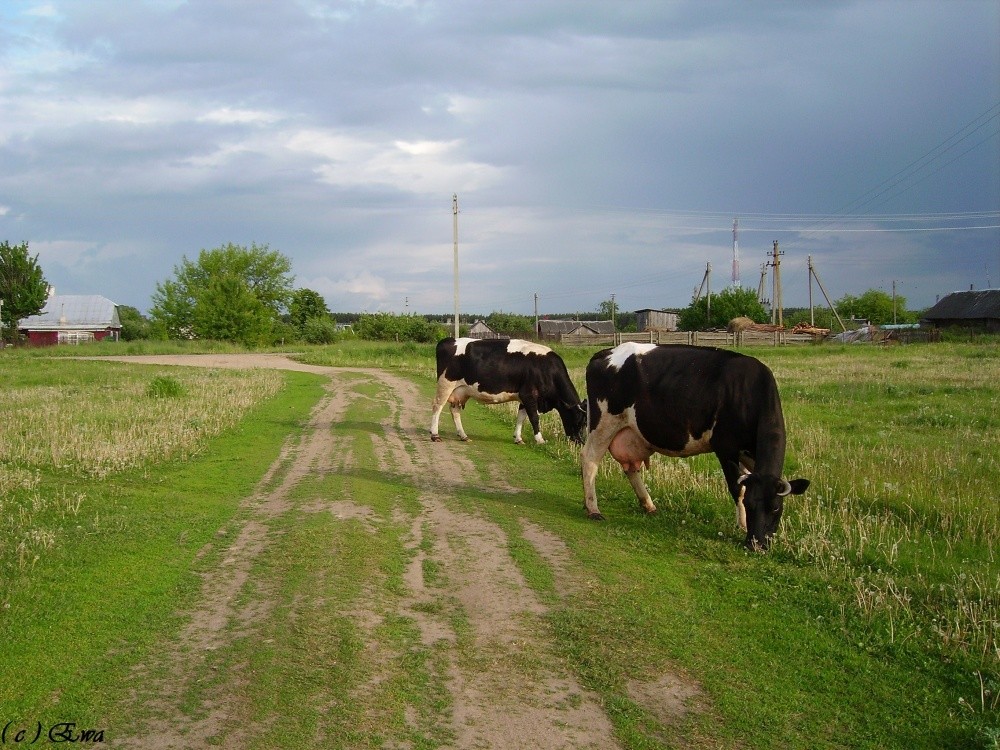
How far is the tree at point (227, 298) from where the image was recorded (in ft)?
248

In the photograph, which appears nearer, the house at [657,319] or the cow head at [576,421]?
the cow head at [576,421]

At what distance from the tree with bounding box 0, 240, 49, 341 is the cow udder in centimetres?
7489

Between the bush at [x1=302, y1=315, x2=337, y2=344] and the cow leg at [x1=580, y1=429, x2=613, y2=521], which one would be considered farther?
the bush at [x1=302, y1=315, x2=337, y2=344]

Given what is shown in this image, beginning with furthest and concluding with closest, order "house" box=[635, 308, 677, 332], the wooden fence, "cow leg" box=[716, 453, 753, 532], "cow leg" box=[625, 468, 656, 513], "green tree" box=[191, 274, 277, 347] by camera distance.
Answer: "house" box=[635, 308, 677, 332] < "green tree" box=[191, 274, 277, 347] < the wooden fence < "cow leg" box=[625, 468, 656, 513] < "cow leg" box=[716, 453, 753, 532]

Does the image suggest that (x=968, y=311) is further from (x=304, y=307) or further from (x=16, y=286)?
(x=16, y=286)

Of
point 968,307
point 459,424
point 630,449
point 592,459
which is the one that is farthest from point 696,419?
point 968,307

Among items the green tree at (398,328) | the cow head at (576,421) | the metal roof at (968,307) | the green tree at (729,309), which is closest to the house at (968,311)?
the metal roof at (968,307)

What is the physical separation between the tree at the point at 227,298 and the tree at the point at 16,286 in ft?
46.1

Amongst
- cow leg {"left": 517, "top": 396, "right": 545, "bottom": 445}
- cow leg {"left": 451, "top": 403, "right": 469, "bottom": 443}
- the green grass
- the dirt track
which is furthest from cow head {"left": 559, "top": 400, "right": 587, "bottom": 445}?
the green grass

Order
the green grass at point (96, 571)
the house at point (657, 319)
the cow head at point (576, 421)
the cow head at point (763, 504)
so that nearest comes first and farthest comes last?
the green grass at point (96, 571)
the cow head at point (763, 504)
the cow head at point (576, 421)
the house at point (657, 319)

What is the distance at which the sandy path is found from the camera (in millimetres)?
4617

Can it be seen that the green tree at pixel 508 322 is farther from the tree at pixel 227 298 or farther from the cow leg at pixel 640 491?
the cow leg at pixel 640 491

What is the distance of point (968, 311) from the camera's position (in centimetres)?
7244

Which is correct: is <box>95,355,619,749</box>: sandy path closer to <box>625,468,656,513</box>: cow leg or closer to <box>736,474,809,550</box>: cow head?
<box>625,468,656,513</box>: cow leg
